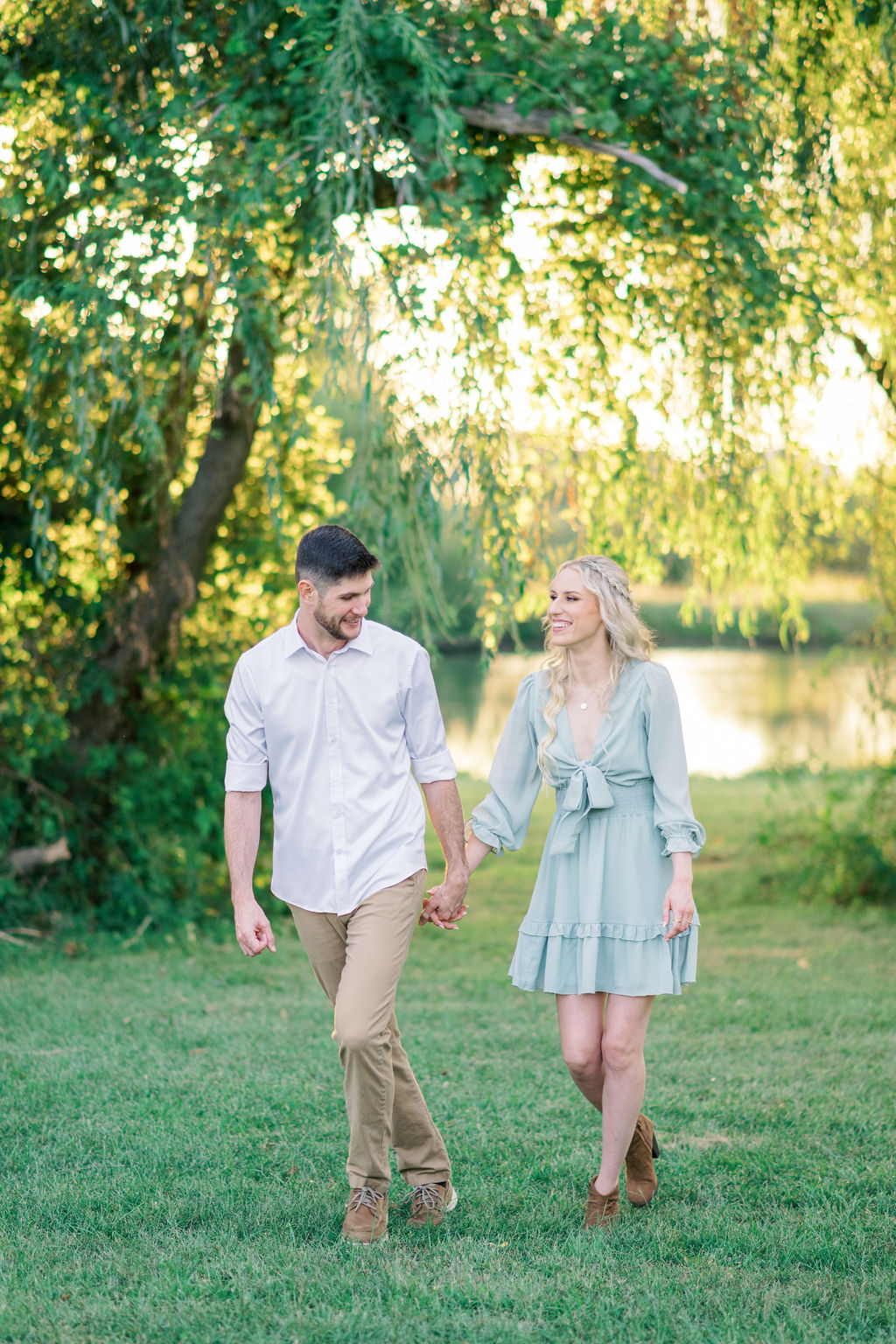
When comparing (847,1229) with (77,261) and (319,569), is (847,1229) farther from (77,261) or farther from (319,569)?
(77,261)

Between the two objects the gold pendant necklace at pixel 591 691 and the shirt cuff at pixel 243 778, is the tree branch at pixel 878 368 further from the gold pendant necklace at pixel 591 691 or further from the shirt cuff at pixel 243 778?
the shirt cuff at pixel 243 778

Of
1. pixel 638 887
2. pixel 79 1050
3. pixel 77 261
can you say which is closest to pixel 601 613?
pixel 638 887

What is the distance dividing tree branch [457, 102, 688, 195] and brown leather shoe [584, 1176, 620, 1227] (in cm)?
452

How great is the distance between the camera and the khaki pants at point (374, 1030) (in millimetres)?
3684

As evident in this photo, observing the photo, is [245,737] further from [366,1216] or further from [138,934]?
[138,934]

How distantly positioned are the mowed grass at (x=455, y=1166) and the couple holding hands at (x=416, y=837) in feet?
0.95

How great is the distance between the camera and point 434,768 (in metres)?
3.91

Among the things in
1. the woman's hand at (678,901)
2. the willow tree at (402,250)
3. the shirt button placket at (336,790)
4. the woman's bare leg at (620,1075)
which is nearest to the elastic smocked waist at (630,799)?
the woman's hand at (678,901)

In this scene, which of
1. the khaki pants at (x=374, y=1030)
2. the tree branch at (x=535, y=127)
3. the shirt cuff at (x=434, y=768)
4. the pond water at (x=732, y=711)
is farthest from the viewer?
the pond water at (x=732, y=711)

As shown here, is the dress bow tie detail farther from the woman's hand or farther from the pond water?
the pond water

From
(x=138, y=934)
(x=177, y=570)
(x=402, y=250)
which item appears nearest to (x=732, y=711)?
(x=177, y=570)

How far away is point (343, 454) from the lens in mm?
8250

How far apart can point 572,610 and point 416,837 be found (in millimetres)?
807

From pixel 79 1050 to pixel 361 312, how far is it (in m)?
3.37
